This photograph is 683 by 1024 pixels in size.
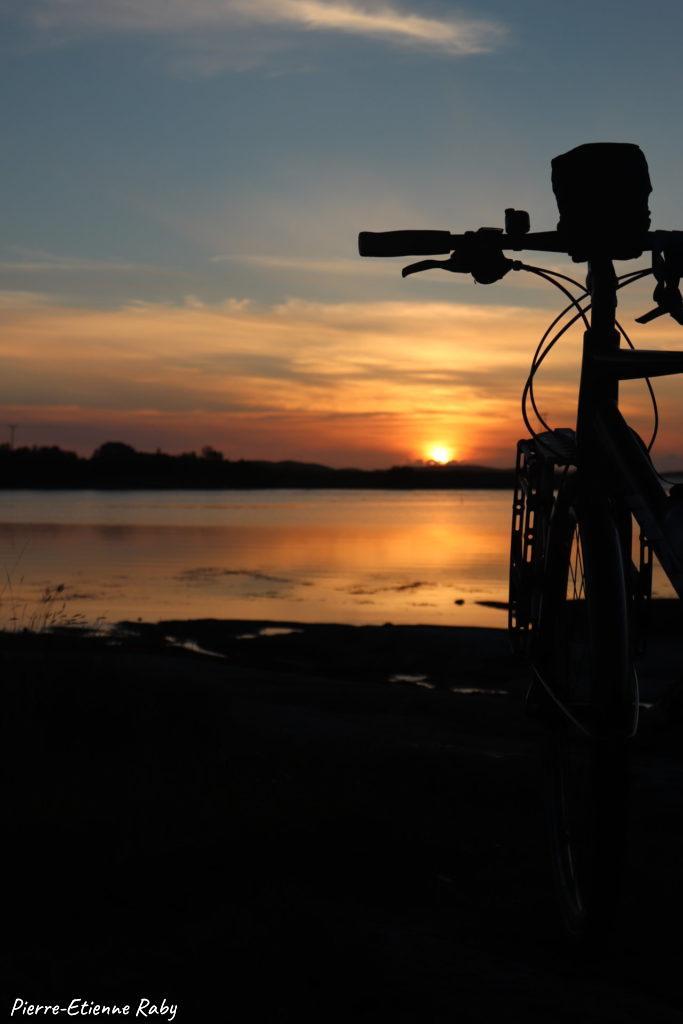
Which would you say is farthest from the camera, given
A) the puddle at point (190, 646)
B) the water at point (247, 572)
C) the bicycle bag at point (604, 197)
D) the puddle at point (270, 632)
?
the water at point (247, 572)

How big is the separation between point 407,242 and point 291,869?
2093 mm

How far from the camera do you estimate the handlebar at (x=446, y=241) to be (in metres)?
3.42

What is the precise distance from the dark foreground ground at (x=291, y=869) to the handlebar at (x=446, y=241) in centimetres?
141

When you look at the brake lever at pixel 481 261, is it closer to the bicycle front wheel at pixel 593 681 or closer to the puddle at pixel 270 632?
the bicycle front wheel at pixel 593 681

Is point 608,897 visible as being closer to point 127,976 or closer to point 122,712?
point 127,976

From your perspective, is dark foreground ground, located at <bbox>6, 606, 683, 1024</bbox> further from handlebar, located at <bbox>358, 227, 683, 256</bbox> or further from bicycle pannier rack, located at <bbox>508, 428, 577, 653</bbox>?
handlebar, located at <bbox>358, 227, 683, 256</bbox>

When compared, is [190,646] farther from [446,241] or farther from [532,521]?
[446,241]

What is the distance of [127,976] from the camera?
2.78 meters

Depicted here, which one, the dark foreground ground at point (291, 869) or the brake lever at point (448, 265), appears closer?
the dark foreground ground at point (291, 869)

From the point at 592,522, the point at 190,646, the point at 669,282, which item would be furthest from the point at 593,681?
the point at 190,646

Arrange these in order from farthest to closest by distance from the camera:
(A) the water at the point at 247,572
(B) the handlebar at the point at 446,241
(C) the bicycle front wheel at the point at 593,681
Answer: (A) the water at the point at 247,572 → (B) the handlebar at the point at 446,241 → (C) the bicycle front wheel at the point at 593,681

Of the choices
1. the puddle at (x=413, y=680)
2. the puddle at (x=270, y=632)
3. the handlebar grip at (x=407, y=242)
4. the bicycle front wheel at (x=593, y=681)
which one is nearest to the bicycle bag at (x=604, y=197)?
the handlebar grip at (x=407, y=242)

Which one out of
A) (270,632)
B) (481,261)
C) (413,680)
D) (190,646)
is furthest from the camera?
(270,632)

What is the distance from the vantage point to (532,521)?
3.88 metres
